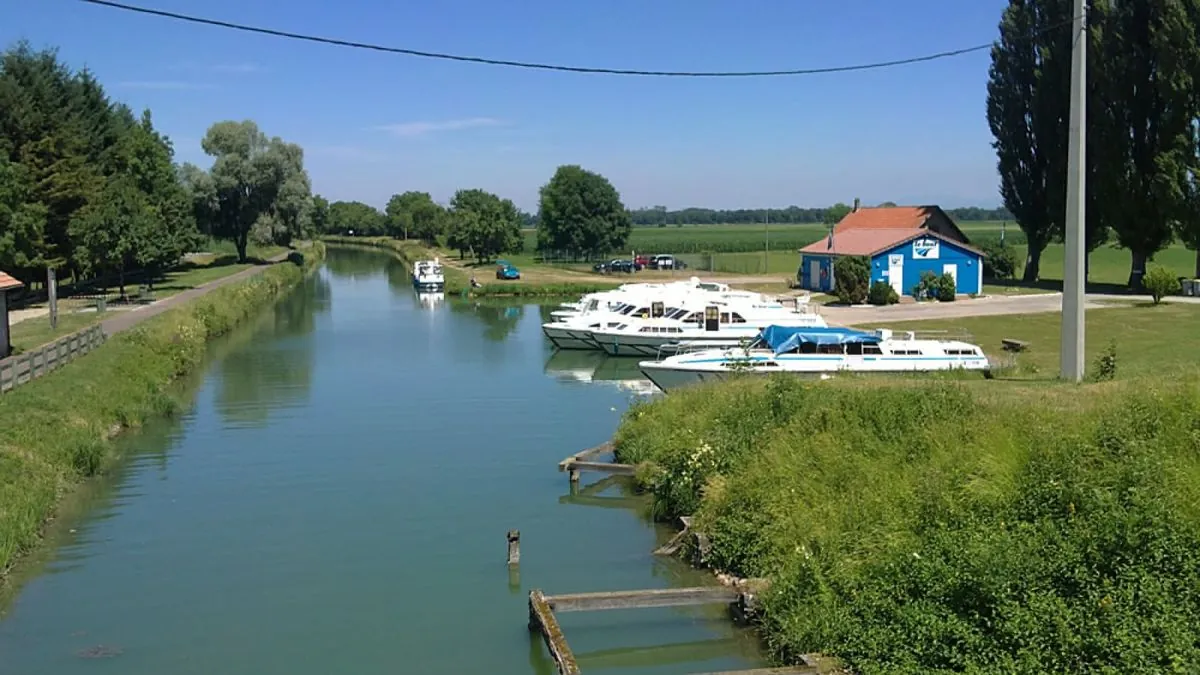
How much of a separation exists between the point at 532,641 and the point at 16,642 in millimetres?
6057

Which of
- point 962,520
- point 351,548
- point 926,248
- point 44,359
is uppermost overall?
point 926,248


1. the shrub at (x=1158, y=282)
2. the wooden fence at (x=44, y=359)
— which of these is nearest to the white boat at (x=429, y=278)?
the wooden fence at (x=44, y=359)

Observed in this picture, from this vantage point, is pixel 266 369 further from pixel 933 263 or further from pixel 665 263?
pixel 665 263

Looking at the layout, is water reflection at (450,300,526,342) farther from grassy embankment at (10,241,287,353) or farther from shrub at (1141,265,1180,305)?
shrub at (1141,265,1180,305)

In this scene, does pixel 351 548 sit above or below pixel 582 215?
below

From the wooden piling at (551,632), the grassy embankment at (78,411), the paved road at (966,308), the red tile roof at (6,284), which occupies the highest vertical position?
the red tile roof at (6,284)

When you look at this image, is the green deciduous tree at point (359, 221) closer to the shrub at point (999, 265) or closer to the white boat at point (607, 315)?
the shrub at point (999, 265)

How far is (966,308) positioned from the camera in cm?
4675

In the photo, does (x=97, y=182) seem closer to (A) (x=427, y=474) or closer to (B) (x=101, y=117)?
(B) (x=101, y=117)

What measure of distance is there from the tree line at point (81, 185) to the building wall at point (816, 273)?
3214cm

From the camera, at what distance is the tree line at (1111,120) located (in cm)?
4759

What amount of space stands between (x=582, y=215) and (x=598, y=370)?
5495 cm

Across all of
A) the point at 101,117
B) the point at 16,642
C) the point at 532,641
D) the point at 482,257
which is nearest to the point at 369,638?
the point at 532,641

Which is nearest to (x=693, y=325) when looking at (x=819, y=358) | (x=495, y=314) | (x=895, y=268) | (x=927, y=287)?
(x=819, y=358)
